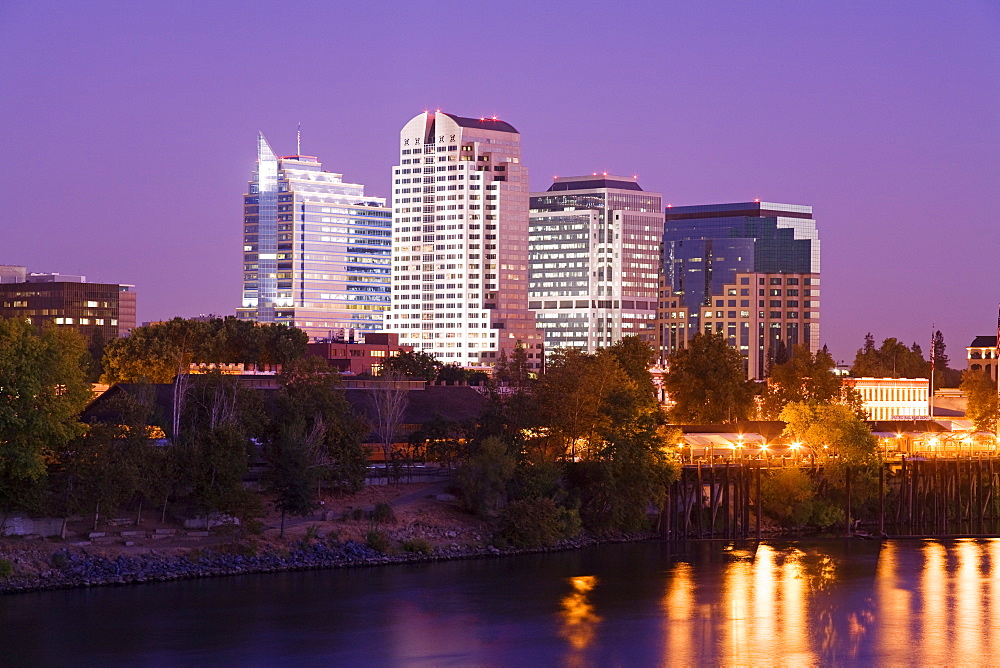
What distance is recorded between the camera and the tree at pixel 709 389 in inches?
5172

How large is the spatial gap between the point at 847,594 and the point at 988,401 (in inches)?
4170

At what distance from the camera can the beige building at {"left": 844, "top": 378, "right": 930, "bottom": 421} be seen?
17812 centimetres

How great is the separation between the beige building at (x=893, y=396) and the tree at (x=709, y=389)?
153 feet

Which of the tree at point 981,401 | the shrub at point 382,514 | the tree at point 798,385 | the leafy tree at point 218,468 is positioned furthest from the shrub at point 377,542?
the tree at point 981,401

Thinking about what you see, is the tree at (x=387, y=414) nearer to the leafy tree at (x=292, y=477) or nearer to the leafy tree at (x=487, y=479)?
the leafy tree at (x=487, y=479)

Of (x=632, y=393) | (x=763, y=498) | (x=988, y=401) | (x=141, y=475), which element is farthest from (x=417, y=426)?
(x=988, y=401)

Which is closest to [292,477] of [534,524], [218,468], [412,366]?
[218,468]

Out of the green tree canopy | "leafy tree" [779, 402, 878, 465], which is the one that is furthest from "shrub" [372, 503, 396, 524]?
the green tree canopy

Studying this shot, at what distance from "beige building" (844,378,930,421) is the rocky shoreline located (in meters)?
104

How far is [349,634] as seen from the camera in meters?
61.0

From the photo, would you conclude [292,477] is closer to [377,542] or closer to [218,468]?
[218,468]

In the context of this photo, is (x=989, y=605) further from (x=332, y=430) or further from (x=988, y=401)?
(x=988, y=401)

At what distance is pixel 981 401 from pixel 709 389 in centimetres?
5208

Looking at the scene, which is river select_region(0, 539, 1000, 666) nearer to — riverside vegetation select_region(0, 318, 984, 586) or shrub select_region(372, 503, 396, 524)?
shrub select_region(372, 503, 396, 524)
